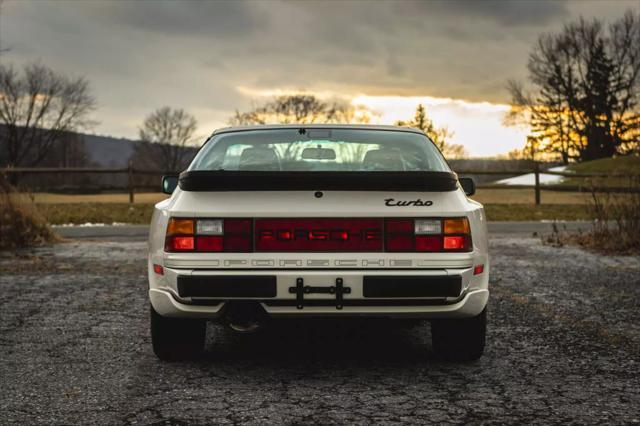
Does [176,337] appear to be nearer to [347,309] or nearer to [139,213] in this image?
[347,309]

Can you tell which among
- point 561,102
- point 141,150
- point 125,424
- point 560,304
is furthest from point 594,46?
point 125,424

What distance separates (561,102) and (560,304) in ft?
176

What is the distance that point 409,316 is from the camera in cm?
408

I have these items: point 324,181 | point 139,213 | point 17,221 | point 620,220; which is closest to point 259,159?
point 324,181

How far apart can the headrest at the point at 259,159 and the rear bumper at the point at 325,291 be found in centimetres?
97

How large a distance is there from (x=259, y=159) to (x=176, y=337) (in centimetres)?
119

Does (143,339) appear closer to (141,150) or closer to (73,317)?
(73,317)

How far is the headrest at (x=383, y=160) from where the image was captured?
4.78 metres

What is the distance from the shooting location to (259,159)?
4809 mm

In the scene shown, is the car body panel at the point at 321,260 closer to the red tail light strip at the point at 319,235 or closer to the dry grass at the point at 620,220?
the red tail light strip at the point at 319,235

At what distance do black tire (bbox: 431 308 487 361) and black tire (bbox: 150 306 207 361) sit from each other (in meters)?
1.39

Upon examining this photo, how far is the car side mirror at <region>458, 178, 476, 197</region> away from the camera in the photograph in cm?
549

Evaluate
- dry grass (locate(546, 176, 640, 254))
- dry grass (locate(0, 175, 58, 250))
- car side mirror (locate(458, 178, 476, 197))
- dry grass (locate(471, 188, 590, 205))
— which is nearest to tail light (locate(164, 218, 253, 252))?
car side mirror (locate(458, 178, 476, 197))

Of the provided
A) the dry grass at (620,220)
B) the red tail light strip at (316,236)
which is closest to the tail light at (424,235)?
the red tail light strip at (316,236)
